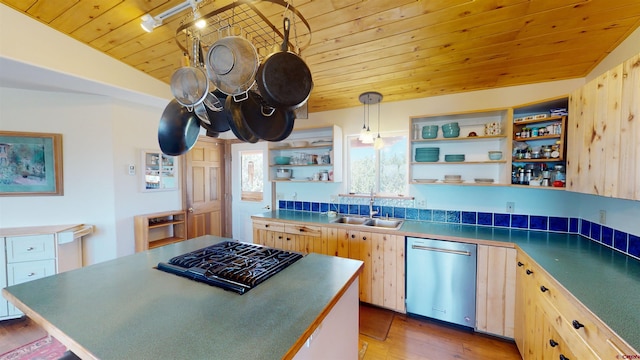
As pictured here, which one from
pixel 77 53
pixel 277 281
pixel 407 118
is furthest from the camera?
pixel 407 118

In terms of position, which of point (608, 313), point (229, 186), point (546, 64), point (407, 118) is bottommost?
point (608, 313)

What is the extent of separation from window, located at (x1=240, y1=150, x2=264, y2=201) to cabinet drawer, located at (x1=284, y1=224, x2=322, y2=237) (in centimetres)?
146

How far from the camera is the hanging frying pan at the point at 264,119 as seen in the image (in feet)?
4.12

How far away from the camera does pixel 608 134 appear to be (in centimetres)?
142

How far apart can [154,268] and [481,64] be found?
295 centimetres

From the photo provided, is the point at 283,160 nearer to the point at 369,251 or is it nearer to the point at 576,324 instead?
the point at 369,251

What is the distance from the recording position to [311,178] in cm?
342

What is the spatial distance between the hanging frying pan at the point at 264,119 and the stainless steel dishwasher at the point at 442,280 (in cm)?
166

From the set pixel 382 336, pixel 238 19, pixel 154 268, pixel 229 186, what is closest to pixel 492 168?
pixel 382 336

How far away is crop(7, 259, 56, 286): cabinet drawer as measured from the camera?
2.28 m

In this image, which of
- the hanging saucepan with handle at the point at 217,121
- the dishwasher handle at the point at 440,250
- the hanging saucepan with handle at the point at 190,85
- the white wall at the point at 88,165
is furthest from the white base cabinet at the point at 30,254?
the dishwasher handle at the point at 440,250

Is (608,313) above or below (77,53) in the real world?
below

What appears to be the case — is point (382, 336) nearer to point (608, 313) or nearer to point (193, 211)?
point (608, 313)

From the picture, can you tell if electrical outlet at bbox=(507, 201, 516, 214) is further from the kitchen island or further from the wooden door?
the wooden door
